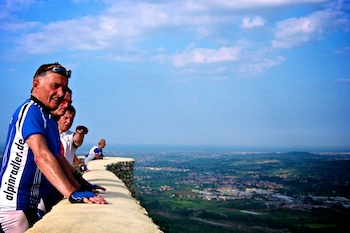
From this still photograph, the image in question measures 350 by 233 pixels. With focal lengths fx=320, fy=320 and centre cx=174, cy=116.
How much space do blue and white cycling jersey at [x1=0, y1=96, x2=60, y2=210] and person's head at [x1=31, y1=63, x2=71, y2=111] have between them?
0.10 meters

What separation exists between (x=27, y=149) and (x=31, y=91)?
1.76 feet

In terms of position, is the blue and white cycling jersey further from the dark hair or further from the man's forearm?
the dark hair

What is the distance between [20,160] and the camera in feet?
8.41

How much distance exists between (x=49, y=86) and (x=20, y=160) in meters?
0.66

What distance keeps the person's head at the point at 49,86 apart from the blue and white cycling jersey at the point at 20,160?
4.1 inches

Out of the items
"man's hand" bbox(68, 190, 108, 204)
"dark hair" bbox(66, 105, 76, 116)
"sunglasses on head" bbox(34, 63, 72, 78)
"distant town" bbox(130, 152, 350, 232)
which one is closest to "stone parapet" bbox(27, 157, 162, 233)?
"man's hand" bbox(68, 190, 108, 204)

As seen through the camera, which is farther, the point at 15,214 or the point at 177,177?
the point at 177,177

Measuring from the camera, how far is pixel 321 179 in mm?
72188

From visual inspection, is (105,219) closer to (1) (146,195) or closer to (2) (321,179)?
(1) (146,195)

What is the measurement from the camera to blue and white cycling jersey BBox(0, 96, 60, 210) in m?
2.53

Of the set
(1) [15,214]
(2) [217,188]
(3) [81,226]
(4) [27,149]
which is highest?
(4) [27,149]

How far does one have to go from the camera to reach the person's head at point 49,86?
2736 mm

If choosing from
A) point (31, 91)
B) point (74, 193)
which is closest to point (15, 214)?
point (74, 193)

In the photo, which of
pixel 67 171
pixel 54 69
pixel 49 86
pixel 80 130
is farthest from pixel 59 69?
pixel 80 130
